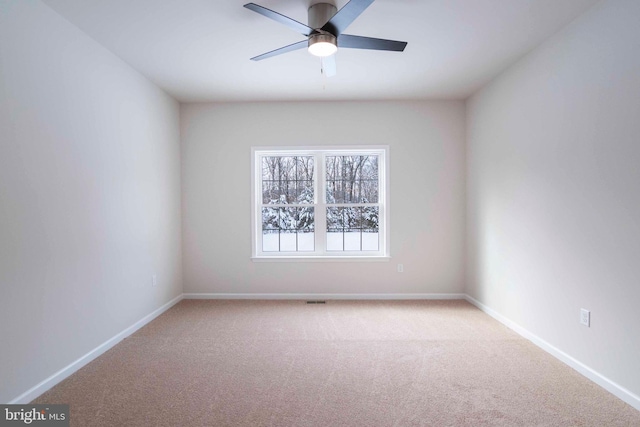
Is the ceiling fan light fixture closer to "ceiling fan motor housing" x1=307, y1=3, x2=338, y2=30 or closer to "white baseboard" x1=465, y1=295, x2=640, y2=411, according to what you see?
"ceiling fan motor housing" x1=307, y1=3, x2=338, y2=30

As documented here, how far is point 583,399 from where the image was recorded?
7.16ft

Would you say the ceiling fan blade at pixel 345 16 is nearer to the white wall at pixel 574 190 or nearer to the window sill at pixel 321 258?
the white wall at pixel 574 190

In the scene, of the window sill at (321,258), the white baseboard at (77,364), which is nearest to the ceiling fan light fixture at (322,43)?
the window sill at (321,258)

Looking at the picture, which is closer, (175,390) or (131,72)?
(175,390)

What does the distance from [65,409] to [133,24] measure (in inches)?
107

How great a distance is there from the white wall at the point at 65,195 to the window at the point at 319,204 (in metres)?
1.49

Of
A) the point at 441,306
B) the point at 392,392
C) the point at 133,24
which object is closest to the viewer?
the point at 392,392

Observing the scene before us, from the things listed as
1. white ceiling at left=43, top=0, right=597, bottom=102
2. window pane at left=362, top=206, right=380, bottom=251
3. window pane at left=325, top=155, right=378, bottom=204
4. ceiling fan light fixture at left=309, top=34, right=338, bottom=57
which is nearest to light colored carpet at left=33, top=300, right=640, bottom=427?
window pane at left=362, top=206, right=380, bottom=251

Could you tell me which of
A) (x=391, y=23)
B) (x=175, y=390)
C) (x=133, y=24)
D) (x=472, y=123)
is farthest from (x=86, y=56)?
(x=472, y=123)

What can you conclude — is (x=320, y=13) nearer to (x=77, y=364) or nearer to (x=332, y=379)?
(x=332, y=379)

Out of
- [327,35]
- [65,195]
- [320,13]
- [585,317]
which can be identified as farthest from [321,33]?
[585,317]

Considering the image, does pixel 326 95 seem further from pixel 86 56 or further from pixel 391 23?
pixel 86 56

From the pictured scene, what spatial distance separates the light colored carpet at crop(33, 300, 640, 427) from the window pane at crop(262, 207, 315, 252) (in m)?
1.25

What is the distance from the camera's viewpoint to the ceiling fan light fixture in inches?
90.4
